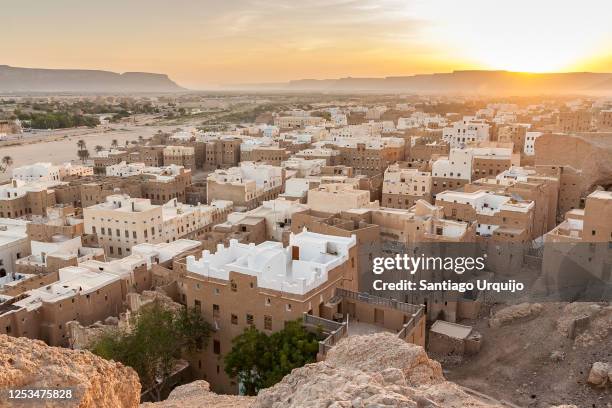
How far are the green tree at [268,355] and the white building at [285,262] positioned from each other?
168 centimetres

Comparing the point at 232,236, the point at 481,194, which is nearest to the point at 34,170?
the point at 232,236

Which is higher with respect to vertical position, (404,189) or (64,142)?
(404,189)

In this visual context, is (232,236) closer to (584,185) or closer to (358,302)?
(358,302)

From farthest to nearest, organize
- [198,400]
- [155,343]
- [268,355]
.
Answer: [155,343] < [268,355] < [198,400]

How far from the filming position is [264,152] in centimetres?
7312

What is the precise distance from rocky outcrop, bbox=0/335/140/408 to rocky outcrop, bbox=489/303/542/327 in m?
23.2

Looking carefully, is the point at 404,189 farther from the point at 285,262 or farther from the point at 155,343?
the point at 155,343

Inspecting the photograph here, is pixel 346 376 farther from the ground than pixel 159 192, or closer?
farther from the ground

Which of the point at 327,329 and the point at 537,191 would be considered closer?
the point at 327,329

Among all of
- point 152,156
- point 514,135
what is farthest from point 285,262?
point 514,135

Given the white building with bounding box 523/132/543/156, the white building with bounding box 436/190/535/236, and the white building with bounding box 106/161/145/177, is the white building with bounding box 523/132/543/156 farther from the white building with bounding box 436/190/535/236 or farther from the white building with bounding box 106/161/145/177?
the white building with bounding box 106/161/145/177

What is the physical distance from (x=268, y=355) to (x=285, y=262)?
4.66 meters

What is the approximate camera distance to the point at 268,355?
20188 mm

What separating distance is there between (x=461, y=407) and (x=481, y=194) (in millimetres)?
32029
